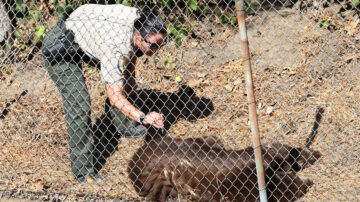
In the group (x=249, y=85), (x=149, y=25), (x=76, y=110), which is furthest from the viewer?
(x=76, y=110)

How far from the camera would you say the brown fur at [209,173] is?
4.00 metres

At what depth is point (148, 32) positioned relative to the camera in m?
4.00

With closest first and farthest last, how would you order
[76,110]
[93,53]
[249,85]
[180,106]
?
[249,85], [93,53], [76,110], [180,106]

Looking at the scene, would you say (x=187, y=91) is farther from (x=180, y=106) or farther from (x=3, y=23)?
(x=3, y=23)

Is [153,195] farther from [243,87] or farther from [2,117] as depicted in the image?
[2,117]

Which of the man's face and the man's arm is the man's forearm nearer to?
the man's arm

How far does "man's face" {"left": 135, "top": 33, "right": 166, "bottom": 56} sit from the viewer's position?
4.01 m

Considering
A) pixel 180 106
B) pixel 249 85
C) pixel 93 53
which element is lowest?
pixel 180 106

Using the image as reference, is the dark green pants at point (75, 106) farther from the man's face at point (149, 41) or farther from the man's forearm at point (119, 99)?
the man's face at point (149, 41)

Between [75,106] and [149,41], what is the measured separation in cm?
95

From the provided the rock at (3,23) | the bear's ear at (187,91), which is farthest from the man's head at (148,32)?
the rock at (3,23)

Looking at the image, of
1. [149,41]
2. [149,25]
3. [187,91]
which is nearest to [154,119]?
[149,41]

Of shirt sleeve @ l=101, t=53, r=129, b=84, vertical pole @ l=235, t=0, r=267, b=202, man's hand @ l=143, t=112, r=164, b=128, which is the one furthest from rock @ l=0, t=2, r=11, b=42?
vertical pole @ l=235, t=0, r=267, b=202

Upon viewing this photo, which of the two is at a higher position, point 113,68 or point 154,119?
point 113,68
